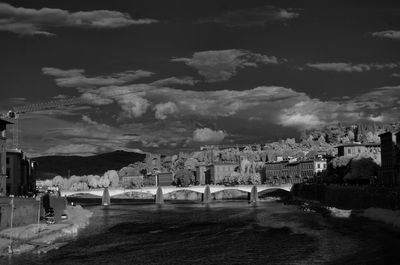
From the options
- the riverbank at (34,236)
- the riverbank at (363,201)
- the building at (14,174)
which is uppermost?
the building at (14,174)

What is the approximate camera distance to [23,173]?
13925cm

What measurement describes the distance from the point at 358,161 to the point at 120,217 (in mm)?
71372

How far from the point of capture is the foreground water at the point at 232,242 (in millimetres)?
67312

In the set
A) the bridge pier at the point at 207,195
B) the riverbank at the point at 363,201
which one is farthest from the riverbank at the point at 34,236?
the bridge pier at the point at 207,195

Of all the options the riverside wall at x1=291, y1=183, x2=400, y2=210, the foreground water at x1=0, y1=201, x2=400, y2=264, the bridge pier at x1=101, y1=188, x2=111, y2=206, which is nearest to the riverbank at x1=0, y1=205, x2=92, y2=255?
the foreground water at x1=0, y1=201, x2=400, y2=264

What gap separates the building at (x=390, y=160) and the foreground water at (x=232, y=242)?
25799 mm

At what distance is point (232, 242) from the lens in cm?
8319

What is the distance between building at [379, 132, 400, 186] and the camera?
13312 centimetres

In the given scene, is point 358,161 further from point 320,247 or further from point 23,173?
point 320,247

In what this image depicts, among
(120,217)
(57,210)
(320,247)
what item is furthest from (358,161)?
(320,247)

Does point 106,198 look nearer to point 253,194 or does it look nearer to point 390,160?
point 253,194

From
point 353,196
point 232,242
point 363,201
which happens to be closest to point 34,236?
point 232,242

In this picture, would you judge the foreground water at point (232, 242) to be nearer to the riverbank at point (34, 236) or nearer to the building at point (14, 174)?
the riverbank at point (34, 236)

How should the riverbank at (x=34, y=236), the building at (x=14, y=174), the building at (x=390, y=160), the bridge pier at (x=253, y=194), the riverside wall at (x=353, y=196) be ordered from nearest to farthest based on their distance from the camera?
the riverbank at (x=34, y=236) < the riverside wall at (x=353, y=196) < the building at (x=14, y=174) < the building at (x=390, y=160) < the bridge pier at (x=253, y=194)
